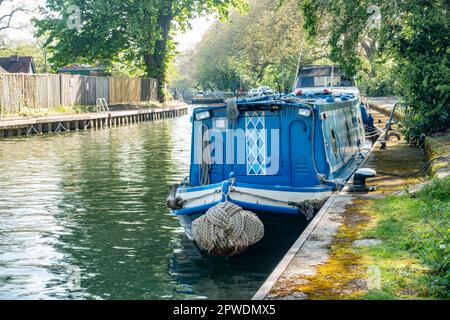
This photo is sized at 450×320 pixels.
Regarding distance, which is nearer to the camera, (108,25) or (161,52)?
(108,25)

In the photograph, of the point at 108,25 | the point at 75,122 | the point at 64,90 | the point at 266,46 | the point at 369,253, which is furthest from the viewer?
the point at 266,46

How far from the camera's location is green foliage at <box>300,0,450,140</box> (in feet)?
59.6

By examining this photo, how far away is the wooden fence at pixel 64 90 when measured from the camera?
40031 mm

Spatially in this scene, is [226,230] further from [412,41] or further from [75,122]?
[75,122]

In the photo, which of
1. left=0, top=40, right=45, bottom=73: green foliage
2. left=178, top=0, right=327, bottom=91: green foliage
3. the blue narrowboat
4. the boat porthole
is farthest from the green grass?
left=0, top=40, right=45, bottom=73: green foliage

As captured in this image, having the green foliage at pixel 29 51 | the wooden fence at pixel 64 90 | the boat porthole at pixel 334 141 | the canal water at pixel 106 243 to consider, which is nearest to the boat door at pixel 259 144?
the canal water at pixel 106 243

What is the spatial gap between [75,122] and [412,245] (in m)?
36.9

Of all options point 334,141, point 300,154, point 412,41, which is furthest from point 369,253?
point 412,41

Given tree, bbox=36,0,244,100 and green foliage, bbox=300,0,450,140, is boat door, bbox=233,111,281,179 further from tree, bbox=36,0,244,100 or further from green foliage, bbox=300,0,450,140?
tree, bbox=36,0,244,100

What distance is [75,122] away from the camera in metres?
43.6

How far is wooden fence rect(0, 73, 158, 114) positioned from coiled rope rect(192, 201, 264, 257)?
99.7 ft
